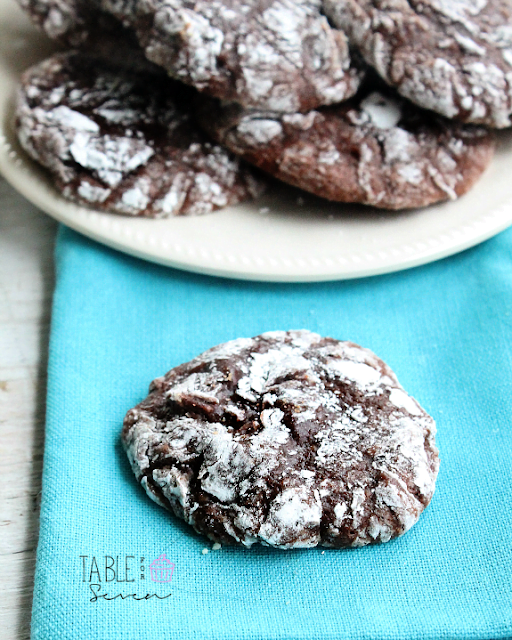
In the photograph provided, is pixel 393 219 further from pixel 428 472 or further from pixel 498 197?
pixel 428 472

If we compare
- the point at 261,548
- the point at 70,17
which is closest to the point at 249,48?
the point at 70,17

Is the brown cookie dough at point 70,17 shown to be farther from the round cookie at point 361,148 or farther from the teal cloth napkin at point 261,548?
the teal cloth napkin at point 261,548

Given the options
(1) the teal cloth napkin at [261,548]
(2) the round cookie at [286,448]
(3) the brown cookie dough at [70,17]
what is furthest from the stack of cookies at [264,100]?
(2) the round cookie at [286,448]

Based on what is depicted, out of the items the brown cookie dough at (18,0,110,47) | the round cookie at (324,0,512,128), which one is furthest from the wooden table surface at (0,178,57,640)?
the round cookie at (324,0,512,128)

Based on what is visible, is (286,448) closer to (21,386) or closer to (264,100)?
(21,386)

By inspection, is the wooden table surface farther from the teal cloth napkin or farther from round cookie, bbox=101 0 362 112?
round cookie, bbox=101 0 362 112

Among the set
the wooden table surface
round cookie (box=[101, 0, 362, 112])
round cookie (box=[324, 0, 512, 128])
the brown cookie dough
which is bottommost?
the wooden table surface

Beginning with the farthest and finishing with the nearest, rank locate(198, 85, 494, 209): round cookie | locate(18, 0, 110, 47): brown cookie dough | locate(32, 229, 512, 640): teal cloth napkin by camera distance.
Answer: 1. locate(18, 0, 110, 47): brown cookie dough
2. locate(198, 85, 494, 209): round cookie
3. locate(32, 229, 512, 640): teal cloth napkin

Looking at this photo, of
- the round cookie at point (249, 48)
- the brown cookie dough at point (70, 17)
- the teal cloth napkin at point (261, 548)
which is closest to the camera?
the teal cloth napkin at point (261, 548)

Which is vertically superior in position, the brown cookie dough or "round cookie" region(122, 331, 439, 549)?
the brown cookie dough
